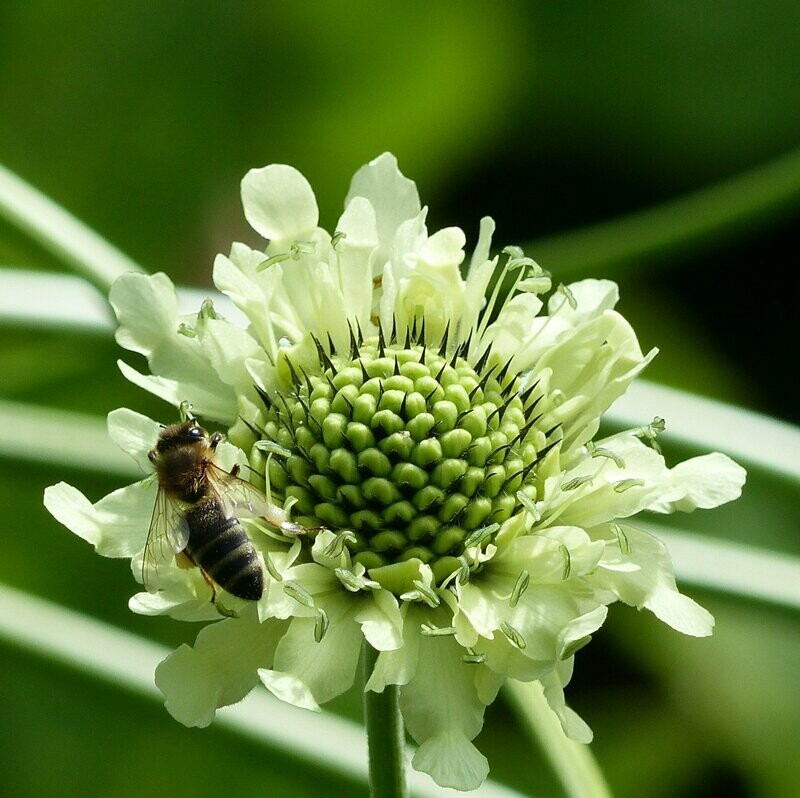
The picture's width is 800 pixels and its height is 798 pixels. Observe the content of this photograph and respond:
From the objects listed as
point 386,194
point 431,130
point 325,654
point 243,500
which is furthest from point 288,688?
point 431,130

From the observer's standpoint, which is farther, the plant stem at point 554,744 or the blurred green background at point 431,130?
the blurred green background at point 431,130

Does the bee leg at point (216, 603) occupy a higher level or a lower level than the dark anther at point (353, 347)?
lower

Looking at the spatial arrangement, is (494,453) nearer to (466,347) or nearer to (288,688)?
(466,347)

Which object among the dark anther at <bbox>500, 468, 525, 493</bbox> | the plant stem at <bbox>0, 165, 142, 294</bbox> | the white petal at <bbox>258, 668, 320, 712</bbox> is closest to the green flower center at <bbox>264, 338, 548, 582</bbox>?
the dark anther at <bbox>500, 468, 525, 493</bbox>

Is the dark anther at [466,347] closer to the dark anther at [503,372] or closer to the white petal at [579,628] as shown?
the dark anther at [503,372]

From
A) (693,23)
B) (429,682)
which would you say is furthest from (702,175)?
(429,682)

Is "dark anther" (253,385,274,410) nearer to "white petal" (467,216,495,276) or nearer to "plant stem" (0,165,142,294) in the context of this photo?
"white petal" (467,216,495,276)

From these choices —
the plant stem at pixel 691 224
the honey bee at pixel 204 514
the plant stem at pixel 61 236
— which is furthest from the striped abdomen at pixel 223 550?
the plant stem at pixel 691 224
